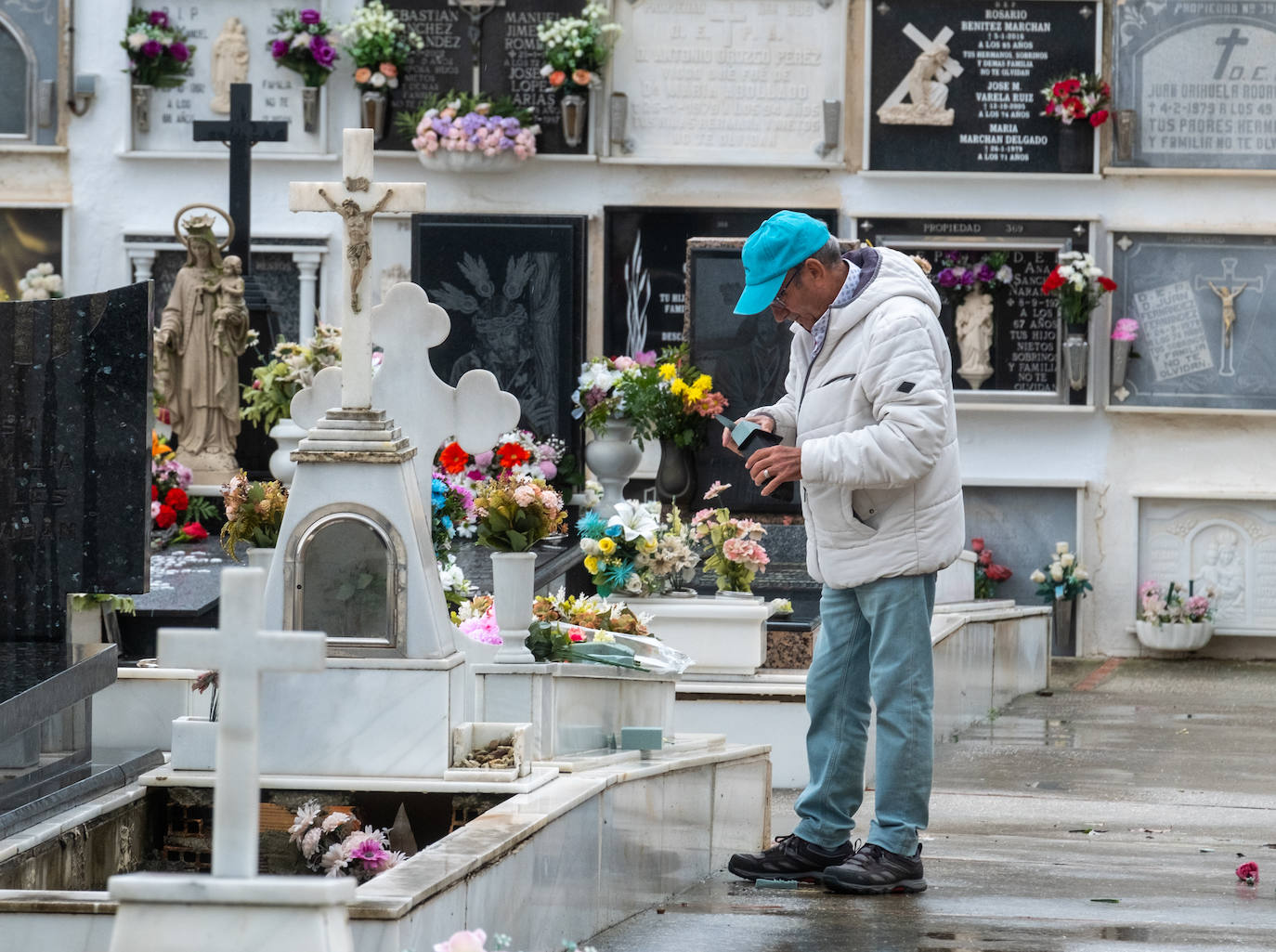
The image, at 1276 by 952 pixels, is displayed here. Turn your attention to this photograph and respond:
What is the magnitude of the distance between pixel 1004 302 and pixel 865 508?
778cm

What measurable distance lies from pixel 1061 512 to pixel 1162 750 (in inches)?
167

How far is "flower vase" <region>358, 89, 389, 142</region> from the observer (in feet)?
36.5

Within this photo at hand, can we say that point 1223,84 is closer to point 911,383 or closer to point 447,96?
point 447,96

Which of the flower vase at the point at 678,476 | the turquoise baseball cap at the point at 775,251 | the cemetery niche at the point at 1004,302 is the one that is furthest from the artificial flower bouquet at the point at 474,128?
the turquoise baseball cap at the point at 775,251

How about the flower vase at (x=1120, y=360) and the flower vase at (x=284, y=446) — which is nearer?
the flower vase at (x=284, y=446)

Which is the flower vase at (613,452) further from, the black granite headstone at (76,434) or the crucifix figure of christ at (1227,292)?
the black granite headstone at (76,434)

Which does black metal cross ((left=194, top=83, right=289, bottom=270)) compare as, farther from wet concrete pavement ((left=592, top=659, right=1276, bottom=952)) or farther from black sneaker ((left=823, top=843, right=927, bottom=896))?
black sneaker ((left=823, top=843, right=927, bottom=896))

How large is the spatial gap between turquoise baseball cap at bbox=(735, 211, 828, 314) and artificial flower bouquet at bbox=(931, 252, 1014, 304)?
743cm

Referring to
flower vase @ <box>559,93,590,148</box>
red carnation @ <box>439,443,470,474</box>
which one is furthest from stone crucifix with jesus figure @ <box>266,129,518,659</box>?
flower vase @ <box>559,93,590,148</box>

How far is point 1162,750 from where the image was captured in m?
7.20

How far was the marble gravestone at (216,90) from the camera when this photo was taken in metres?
11.4

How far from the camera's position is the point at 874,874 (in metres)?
3.75

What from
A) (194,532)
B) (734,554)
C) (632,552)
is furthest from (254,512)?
(194,532)

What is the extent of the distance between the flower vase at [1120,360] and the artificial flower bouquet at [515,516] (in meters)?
7.49
